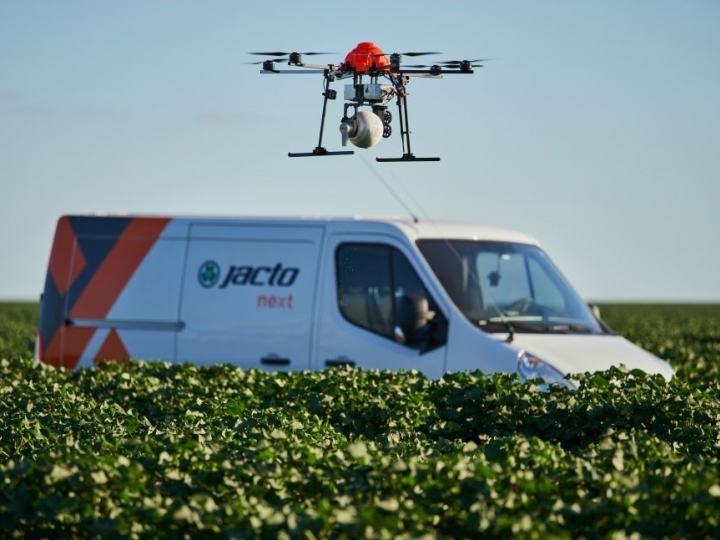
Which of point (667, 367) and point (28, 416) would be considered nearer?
point (28, 416)

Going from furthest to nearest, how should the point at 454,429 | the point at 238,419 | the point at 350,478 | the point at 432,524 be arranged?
the point at 454,429 → the point at 238,419 → the point at 350,478 → the point at 432,524

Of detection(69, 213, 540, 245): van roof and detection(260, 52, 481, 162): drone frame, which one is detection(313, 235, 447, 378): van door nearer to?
detection(69, 213, 540, 245): van roof


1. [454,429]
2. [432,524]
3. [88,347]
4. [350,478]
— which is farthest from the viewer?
[88,347]

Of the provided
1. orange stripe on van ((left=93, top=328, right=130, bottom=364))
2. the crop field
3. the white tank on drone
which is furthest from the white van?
the white tank on drone

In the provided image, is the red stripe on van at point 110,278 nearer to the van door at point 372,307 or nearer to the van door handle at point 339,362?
the van door at point 372,307

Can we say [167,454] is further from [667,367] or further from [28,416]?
[667,367]

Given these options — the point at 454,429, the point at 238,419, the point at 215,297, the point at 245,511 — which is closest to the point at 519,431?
the point at 454,429

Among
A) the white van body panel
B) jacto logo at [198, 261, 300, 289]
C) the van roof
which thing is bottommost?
the white van body panel

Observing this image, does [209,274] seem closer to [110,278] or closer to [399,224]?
[110,278]
